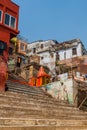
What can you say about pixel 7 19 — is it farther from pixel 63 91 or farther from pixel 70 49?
pixel 70 49

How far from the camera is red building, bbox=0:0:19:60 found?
13.8 metres

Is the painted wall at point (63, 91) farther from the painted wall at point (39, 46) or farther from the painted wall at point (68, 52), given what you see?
the painted wall at point (39, 46)

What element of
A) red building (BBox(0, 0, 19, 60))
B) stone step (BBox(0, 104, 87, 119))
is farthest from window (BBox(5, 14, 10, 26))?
stone step (BBox(0, 104, 87, 119))

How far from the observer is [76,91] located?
48.6ft

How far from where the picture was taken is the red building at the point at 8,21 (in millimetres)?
13820

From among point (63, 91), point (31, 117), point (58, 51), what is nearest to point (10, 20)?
point (63, 91)

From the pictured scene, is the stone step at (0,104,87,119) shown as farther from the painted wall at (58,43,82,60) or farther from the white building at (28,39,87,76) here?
the painted wall at (58,43,82,60)

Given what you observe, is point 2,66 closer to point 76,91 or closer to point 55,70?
point 76,91

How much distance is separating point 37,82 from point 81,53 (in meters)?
22.8

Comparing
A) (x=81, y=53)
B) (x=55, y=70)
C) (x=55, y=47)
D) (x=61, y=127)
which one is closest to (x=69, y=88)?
(x=61, y=127)

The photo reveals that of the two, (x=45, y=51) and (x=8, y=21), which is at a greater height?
(x=45, y=51)

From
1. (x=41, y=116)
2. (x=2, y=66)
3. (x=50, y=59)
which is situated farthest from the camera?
(x=50, y=59)

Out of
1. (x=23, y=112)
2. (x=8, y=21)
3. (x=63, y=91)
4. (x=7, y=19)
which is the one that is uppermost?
(x=7, y=19)

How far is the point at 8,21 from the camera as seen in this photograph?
584 inches
